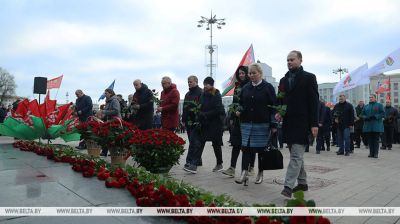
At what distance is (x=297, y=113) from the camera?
4.53m

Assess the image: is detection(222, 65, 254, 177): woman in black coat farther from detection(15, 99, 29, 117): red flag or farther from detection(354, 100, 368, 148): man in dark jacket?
detection(354, 100, 368, 148): man in dark jacket

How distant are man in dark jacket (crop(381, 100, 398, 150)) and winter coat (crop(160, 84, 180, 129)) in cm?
1018

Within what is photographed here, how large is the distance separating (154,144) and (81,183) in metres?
1.18

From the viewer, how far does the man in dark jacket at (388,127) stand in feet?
45.3

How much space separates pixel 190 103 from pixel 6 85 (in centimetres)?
7943

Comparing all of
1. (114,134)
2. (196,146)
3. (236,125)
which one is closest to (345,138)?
(236,125)

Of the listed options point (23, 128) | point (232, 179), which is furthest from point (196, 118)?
point (23, 128)

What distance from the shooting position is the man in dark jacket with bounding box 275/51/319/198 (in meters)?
4.40

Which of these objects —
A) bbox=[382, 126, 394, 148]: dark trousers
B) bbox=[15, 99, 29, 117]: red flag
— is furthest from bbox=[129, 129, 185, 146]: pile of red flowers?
bbox=[382, 126, 394, 148]: dark trousers

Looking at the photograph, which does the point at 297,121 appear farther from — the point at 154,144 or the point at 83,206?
the point at 83,206

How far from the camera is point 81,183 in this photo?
447 cm

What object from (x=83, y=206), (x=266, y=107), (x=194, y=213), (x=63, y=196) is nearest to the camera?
(x=194, y=213)

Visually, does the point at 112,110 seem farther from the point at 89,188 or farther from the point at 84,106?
the point at 89,188

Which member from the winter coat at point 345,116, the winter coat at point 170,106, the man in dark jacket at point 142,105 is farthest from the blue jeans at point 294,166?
the winter coat at point 345,116
